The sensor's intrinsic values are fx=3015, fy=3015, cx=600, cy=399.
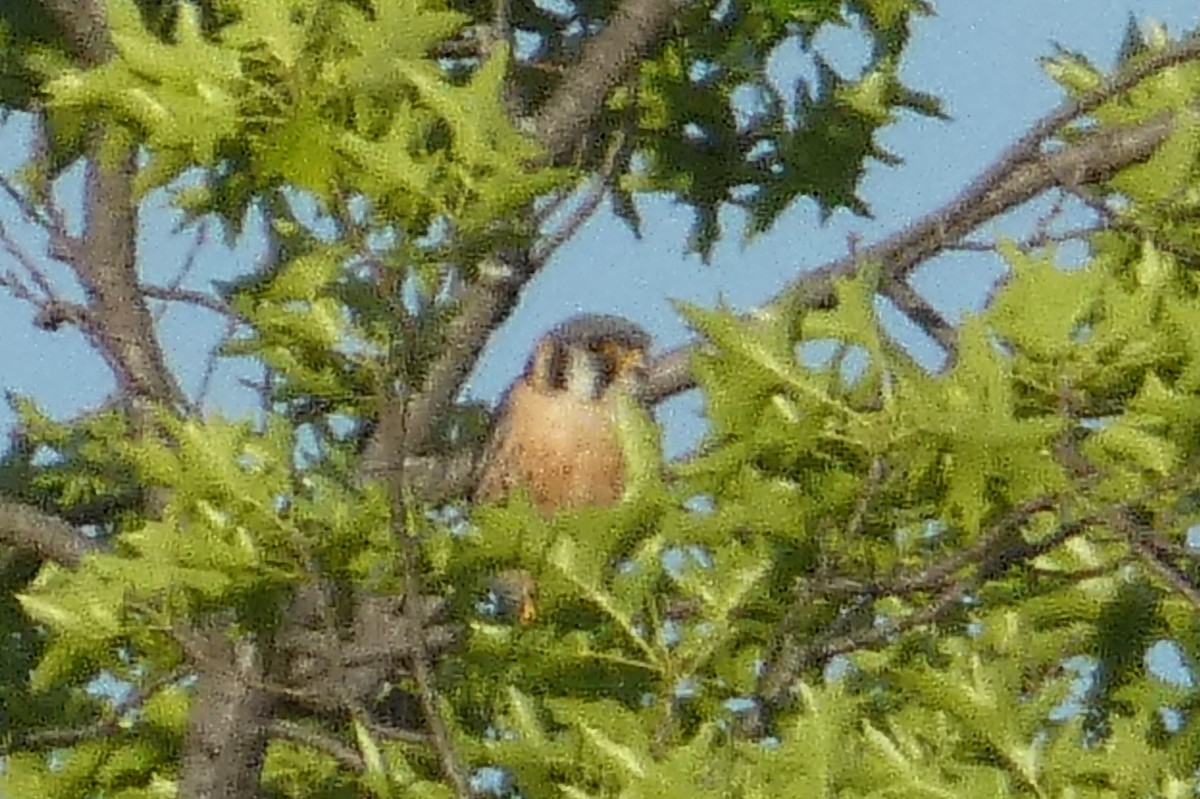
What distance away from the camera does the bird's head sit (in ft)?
16.9

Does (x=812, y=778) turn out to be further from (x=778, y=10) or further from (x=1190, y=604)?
(x=778, y=10)

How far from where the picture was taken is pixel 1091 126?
13.6 ft

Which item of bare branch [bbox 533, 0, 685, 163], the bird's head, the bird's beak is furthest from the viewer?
the bird's head

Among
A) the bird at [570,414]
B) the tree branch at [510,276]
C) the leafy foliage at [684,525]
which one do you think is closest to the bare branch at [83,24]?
the leafy foliage at [684,525]

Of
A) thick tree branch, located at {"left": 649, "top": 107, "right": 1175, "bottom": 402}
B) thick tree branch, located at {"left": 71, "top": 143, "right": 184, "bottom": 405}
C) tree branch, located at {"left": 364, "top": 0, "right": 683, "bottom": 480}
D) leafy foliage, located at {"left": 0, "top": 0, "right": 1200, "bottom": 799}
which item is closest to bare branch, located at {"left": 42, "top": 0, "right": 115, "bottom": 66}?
thick tree branch, located at {"left": 71, "top": 143, "right": 184, "bottom": 405}

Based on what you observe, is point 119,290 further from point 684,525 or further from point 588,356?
point 588,356

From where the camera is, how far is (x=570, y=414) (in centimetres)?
531

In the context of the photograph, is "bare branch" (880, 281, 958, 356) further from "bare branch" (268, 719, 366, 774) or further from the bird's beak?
"bare branch" (268, 719, 366, 774)

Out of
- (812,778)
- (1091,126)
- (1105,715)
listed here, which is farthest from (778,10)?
(812,778)

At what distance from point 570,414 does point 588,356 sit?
0.13 metres

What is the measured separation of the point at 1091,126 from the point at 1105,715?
988 mm

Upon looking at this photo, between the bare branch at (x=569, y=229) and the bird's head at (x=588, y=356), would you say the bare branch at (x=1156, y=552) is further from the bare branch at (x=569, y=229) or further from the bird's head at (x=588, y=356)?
the bird's head at (x=588, y=356)

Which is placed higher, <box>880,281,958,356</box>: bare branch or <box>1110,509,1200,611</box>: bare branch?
<box>880,281,958,356</box>: bare branch

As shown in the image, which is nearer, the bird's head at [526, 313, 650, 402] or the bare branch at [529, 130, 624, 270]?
the bare branch at [529, 130, 624, 270]
